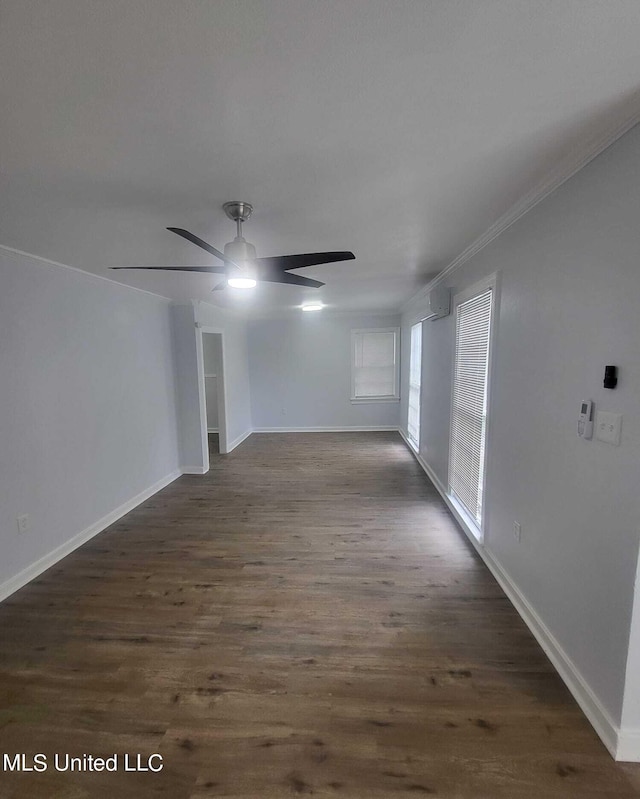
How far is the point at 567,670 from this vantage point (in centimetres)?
162

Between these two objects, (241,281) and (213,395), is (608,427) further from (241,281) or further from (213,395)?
(213,395)

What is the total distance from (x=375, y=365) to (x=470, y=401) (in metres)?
3.91

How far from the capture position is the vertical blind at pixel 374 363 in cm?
668

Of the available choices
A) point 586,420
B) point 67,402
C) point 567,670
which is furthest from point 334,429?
point 586,420

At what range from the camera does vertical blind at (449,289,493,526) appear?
2.63 metres

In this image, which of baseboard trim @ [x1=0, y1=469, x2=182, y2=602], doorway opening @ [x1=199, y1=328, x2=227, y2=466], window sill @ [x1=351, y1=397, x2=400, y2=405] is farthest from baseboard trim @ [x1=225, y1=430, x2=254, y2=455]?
window sill @ [x1=351, y1=397, x2=400, y2=405]

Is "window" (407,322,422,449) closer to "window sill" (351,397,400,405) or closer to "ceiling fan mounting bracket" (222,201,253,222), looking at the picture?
"window sill" (351,397,400,405)

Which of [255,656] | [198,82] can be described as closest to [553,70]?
[198,82]

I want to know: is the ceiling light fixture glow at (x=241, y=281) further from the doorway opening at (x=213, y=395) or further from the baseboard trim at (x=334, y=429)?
the baseboard trim at (x=334, y=429)

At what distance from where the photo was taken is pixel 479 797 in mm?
1222

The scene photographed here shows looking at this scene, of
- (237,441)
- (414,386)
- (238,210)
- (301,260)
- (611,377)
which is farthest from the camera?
(237,441)

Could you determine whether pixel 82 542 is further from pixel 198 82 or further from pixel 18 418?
pixel 198 82

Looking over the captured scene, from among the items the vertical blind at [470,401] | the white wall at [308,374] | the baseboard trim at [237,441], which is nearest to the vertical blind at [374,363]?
the white wall at [308,374]

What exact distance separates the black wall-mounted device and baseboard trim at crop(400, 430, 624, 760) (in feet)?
4.22
